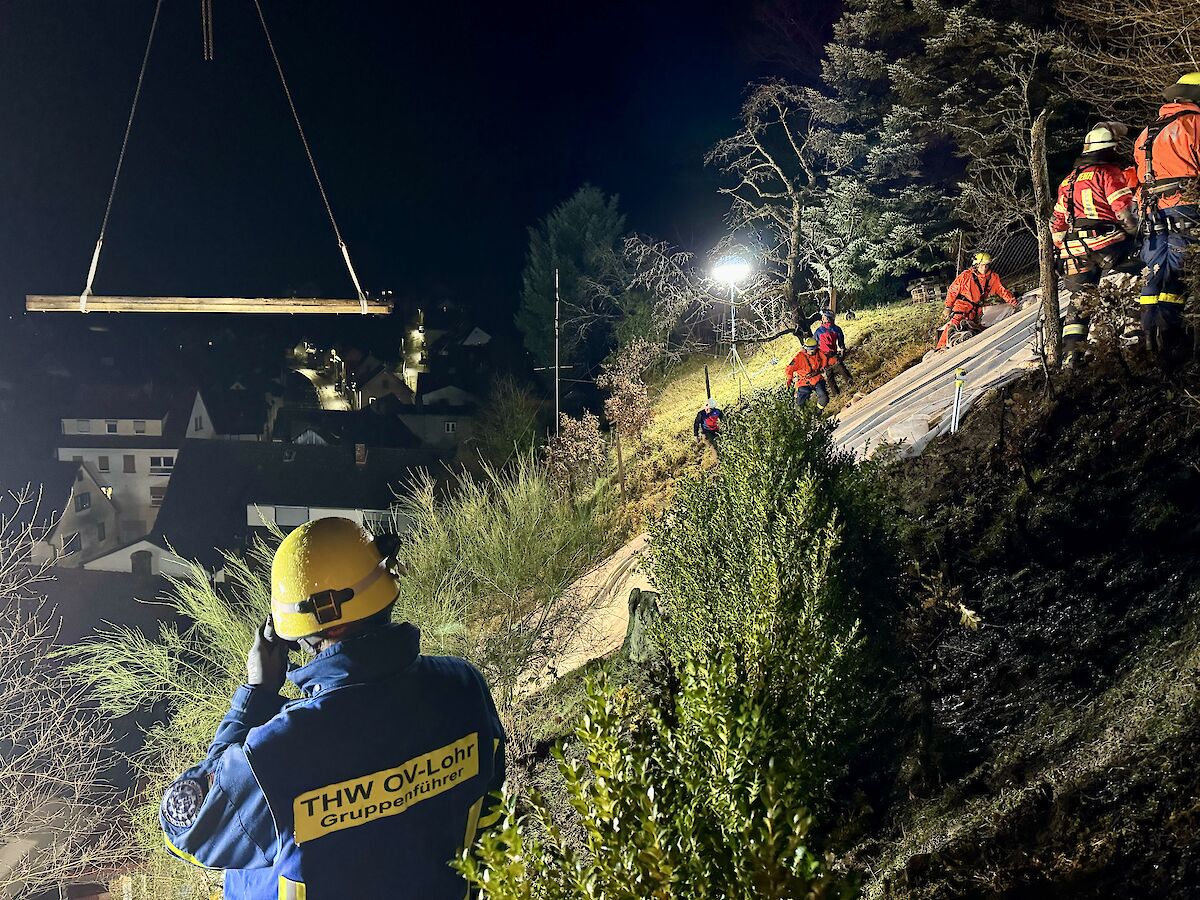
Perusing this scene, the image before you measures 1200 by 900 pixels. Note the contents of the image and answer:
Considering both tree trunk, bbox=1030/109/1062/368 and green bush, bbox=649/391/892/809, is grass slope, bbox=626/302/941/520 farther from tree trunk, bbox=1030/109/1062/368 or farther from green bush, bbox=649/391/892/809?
green bush, bbox=649/391/892/809

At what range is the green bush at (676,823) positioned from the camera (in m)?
1.39

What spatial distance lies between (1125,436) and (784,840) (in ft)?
11.8

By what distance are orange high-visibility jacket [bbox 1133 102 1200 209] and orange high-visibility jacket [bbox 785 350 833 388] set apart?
2527mm

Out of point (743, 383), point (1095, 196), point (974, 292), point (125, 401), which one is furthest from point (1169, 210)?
point (125, 401)

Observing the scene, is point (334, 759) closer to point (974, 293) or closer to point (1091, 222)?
point (1091, 222)

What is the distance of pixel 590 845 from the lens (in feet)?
4.91

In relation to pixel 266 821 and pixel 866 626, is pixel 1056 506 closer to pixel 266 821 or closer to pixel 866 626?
pixel 866 626

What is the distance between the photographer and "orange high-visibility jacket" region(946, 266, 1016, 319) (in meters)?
5.96

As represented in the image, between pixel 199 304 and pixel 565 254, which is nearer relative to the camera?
pixel 199 304

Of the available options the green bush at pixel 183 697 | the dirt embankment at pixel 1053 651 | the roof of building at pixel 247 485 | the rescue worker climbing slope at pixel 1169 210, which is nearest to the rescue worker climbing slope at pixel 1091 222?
the rescue worker climbing slope at pixel 1169 210

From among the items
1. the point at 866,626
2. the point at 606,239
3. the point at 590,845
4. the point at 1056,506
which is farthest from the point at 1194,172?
the point at 606,239

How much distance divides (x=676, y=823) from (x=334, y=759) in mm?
1224

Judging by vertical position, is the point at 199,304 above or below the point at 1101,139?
above

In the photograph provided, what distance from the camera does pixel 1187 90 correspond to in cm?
412
